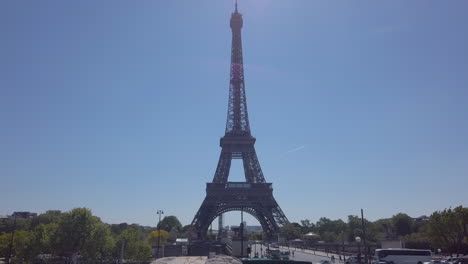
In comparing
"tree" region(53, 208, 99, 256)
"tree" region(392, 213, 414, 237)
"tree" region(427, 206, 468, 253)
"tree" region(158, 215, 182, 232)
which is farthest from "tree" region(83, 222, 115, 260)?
"tree" region(158, 215, 182, 232)

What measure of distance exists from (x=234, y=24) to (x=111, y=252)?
5659 cm

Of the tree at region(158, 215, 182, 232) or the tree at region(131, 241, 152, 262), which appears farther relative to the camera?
the tree at region(158, 215, 182, 232)

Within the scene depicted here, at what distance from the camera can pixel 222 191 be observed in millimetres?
84688

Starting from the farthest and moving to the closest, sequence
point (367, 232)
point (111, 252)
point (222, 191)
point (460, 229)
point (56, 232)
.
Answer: point (367, 232) < point (222, 191) < point (111, 252) < point (460, 229) < point (56, 232)

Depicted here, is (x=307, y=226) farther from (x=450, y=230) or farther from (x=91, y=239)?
(x=91, y=239)

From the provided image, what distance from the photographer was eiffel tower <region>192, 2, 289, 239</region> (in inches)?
3307

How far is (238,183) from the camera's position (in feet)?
281

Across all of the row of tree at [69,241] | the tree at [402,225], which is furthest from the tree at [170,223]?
the row of tree at [69,241]

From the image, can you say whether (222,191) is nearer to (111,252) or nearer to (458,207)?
(111,252)

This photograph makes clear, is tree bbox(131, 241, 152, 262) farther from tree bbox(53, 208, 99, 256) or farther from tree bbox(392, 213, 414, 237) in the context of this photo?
tree bbox(392, 213, 414, 237)

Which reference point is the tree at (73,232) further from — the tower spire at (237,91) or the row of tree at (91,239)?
the tower spire at (237,91)

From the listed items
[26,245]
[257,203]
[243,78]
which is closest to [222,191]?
[257,203]

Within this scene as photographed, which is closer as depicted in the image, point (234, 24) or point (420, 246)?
point (420, 246)

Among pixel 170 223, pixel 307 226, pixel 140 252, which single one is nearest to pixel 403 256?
pixel 140 252
